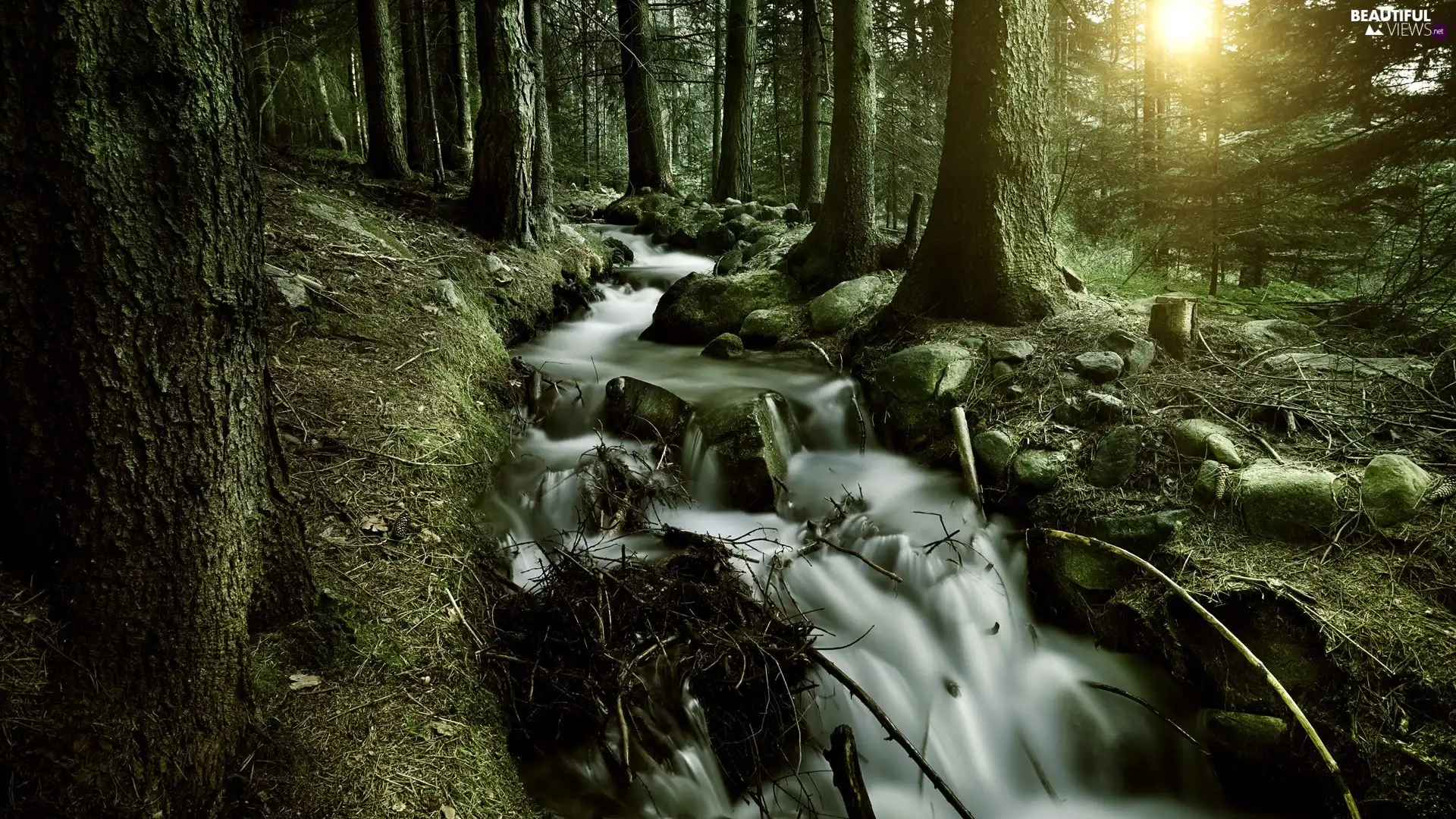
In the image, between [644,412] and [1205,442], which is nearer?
[1205,442]

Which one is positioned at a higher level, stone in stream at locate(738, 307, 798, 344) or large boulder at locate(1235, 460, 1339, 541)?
stone in stream at locate(738, 307, 798, 344)

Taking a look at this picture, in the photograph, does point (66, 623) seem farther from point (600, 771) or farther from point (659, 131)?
point (659, 131)

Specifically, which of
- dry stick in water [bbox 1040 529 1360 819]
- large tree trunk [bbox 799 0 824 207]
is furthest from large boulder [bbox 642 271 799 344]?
dry stick in water [bbox 1040 529 1360 819]

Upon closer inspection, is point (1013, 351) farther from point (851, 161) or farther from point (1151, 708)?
point (851, 161)

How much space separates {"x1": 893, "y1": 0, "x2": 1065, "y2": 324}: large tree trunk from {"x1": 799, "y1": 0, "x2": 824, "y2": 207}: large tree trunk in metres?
4.79

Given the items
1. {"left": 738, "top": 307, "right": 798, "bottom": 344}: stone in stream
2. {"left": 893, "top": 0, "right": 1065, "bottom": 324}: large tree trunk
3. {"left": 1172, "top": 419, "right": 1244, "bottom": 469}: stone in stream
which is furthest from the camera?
{"left": 738, "top": 307, "right": 798, "bottom": 344}: stone in stream

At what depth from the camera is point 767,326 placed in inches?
285

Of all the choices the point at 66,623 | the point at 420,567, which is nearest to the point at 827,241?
the point at 420,567

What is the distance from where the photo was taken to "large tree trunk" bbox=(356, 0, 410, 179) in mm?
8531

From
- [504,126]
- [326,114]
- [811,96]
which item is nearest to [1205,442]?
[504,126]

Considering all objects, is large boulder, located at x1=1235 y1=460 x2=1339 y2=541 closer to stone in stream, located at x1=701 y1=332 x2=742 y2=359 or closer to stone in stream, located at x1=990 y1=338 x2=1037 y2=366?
stone in stream, located at x1=990 y1=338 x2=1037 y2=366

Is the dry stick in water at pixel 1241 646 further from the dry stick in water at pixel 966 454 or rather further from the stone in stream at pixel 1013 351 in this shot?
the stone in stream at pixel 1013 351

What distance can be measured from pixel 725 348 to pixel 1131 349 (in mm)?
3584

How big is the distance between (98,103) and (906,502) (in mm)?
4321
